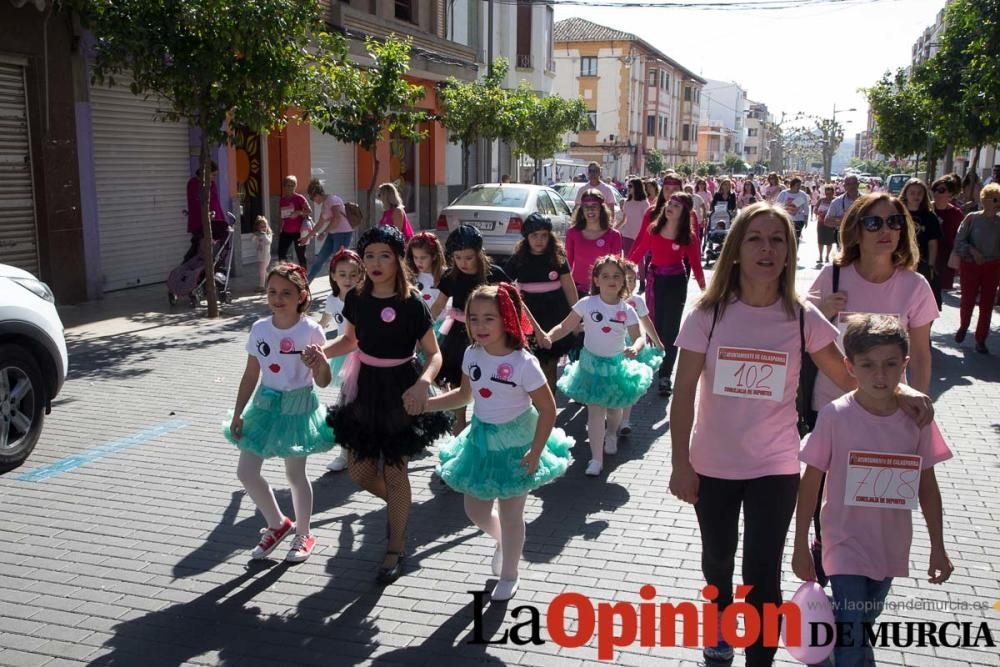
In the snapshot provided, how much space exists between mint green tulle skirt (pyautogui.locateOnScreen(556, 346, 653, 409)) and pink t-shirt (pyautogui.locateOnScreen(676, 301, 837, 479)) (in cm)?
294

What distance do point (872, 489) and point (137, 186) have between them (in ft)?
45.0

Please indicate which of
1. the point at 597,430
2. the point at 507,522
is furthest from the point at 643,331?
the point at 507,522

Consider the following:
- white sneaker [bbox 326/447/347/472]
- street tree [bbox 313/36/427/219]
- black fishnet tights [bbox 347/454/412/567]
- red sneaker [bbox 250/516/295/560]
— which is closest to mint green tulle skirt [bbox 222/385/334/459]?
black fishnet tights [bbox 347/454/412/567]

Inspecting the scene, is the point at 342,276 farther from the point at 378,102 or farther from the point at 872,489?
the point at 378,102

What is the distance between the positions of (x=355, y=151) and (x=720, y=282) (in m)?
20.9

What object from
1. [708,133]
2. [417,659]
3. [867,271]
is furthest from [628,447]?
[708,133]

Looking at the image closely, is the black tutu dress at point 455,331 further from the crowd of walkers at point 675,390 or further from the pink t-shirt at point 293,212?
the pink t-shirt at point 293,212

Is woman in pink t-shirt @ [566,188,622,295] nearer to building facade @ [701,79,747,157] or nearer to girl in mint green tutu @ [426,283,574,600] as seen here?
girl in mint green tutu @ [426,283,574,600]

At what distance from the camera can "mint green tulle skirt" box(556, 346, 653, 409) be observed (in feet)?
21.4

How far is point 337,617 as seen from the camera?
4355mm

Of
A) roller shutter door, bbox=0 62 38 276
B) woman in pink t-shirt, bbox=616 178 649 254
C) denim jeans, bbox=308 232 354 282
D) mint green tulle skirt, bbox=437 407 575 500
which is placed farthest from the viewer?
denim jeans, bbox=308 232 354 282

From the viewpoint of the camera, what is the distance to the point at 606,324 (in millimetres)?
6656

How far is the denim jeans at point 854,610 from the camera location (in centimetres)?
330

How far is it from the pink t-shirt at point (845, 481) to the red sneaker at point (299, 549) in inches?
107
